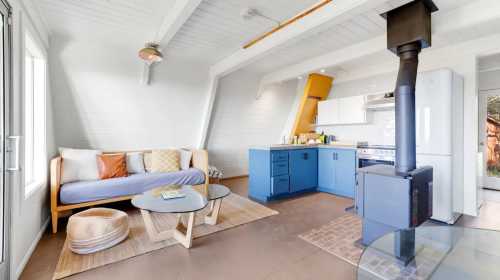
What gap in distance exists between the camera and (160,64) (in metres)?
3.89

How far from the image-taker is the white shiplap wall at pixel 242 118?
16.0ft

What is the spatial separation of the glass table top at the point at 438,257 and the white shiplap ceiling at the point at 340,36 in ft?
6.77

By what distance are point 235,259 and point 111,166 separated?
7.87 ft

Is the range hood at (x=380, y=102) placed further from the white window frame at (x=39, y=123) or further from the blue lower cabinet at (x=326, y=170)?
the white window frame at (x=39, y=123)

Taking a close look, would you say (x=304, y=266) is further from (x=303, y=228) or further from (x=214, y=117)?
(x=214, y=117)

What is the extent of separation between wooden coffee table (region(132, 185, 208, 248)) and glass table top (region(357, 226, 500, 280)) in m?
1.43

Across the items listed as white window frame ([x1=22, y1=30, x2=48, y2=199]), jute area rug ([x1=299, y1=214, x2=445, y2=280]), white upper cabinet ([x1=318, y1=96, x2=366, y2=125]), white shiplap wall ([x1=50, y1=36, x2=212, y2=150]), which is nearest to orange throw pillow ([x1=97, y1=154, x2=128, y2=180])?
white shiplap wall ([x1=50, y1=36, x2=212, y2=150])

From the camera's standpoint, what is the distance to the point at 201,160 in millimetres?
4035

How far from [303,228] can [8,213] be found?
2655mm

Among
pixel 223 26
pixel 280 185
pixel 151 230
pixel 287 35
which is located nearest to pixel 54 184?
pixel 151 230

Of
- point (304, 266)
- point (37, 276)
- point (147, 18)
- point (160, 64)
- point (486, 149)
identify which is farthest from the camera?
point (486, 149)

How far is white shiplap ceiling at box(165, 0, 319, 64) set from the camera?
239cm

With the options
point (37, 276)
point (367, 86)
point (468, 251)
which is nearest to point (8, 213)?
point (37, 276)

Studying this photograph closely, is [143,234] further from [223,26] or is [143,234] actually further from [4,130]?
[223,26]
